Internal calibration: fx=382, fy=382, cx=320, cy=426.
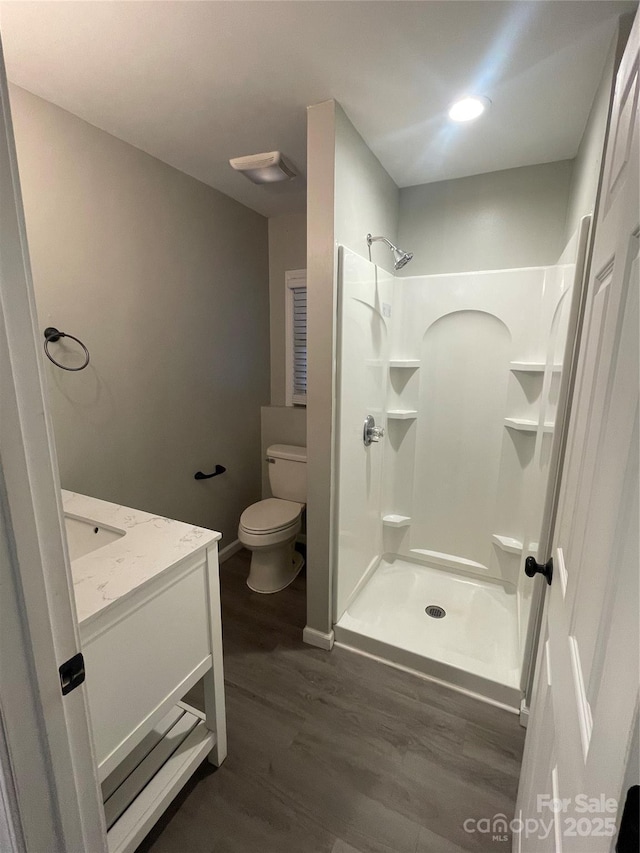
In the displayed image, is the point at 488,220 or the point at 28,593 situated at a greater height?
the point at 488,220

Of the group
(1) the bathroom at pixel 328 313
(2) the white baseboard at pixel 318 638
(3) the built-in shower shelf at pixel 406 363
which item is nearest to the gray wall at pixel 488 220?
(1) the bathroom at pixel 328 313

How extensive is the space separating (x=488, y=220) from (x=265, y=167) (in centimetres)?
127

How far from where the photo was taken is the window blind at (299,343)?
2895 mm

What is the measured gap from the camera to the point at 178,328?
7.37ft

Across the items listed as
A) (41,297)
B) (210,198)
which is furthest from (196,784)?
(210,198)

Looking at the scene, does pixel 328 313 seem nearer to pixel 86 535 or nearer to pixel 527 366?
pixel 527 366

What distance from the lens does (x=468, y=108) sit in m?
1.55

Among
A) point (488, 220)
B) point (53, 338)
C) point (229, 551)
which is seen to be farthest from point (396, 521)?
point (53, 338)

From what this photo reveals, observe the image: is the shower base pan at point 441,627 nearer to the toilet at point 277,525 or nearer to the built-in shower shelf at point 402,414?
the toilet at point 277,525

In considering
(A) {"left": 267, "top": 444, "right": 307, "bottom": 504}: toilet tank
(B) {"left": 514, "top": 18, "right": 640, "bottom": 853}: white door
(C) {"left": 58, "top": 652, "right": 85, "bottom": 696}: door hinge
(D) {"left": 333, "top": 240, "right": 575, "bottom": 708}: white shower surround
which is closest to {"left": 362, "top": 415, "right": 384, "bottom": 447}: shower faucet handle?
(D) {"left": 333, "top": 240, "right": 575, "bottom": 708}: white shower surround

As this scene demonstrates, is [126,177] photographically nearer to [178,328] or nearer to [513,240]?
[178,328]

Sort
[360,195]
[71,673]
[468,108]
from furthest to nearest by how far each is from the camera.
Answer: [360,195]
[468,108]
[71,673]

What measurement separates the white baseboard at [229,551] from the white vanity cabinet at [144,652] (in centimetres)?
125

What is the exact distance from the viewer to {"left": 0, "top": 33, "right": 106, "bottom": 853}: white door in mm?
540
